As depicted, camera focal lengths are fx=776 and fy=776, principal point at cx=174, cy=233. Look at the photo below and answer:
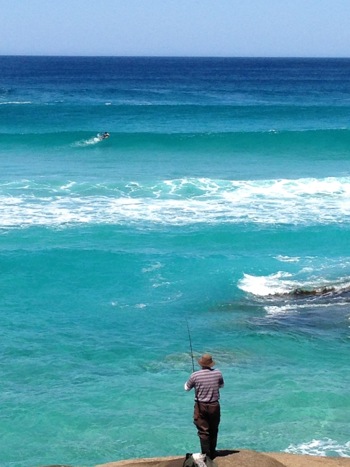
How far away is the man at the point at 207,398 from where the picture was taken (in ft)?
29.7

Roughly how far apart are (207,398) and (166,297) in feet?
31.1

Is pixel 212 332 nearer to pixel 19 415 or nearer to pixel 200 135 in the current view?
pixel 19 415

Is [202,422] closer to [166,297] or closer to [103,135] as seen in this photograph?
[166,297]

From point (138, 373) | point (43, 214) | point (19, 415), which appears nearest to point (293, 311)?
point (138, 373)

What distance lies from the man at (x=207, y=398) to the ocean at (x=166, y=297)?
2789 mm

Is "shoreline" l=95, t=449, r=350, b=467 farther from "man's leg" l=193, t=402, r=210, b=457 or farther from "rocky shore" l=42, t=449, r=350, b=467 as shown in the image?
"man's leg" l=193, t=402, r=210, b=457

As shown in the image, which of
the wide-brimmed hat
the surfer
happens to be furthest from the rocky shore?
the surfer

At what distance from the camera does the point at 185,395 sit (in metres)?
13.6

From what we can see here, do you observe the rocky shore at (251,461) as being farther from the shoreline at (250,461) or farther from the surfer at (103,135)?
the surfer at (103,135)

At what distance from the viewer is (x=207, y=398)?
911 centimetres

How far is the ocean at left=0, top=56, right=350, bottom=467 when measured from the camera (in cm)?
1270

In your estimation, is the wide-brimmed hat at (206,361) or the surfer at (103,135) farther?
the surfer at (103,135)

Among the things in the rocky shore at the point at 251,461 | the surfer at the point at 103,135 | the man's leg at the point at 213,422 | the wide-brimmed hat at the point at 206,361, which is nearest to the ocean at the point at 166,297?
the rocky shore at the point at 251,461

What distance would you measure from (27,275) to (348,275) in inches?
324
